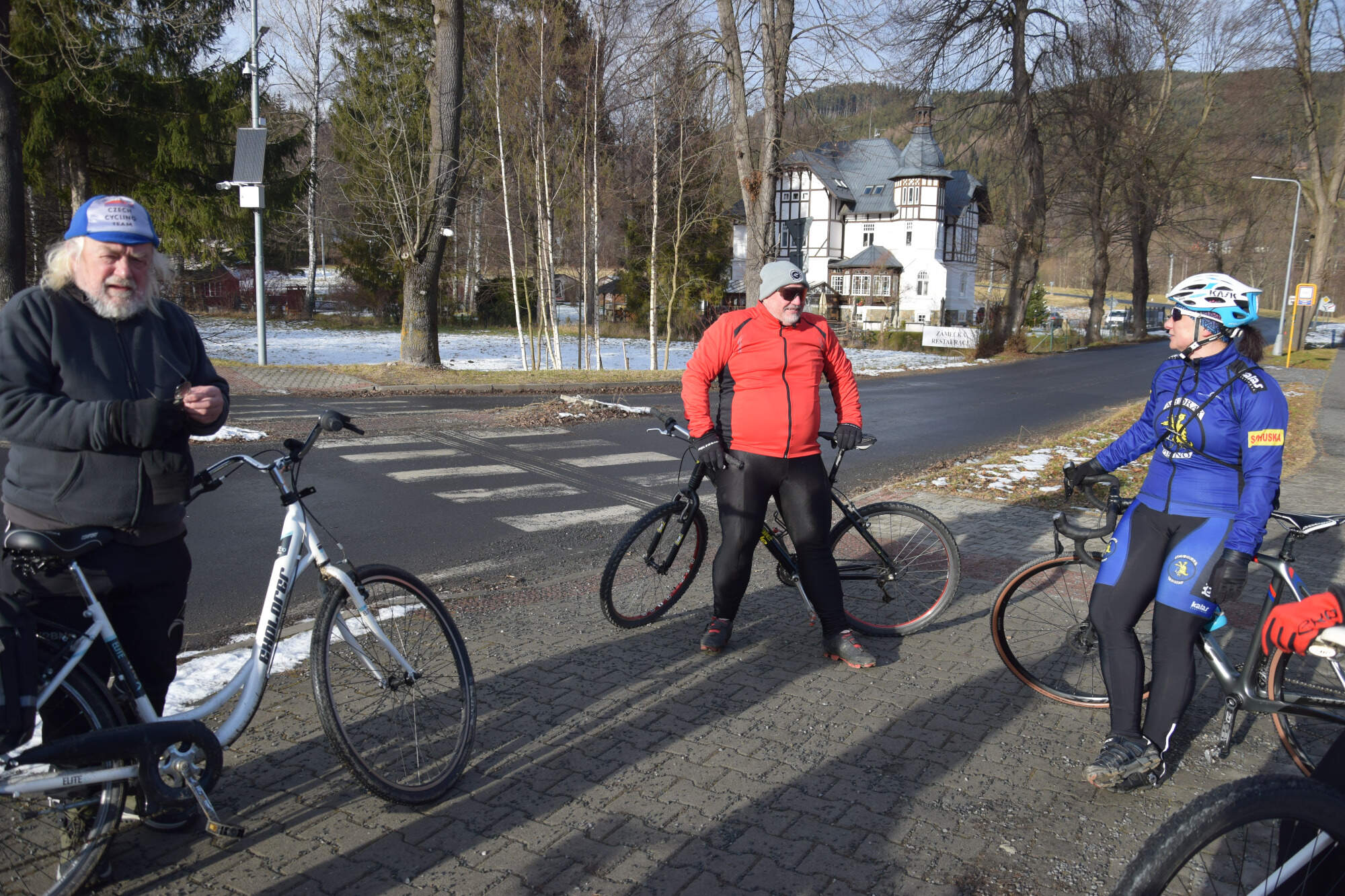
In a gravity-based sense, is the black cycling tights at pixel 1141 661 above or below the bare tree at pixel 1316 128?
below

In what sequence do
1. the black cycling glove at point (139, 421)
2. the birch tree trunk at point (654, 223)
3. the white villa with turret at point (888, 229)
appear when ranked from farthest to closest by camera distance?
the white villa with turret at point (888, 229)
the birch tree trunk at point (654, 223)
the black cycling glove at point (139, 421)

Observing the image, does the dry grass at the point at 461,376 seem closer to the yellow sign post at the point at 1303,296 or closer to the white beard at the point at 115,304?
the white beard at the point at 115,304

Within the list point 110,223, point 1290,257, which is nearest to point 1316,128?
point 1290,257

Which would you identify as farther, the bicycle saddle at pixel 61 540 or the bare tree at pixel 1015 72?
the bare tree at pixel 1015 72

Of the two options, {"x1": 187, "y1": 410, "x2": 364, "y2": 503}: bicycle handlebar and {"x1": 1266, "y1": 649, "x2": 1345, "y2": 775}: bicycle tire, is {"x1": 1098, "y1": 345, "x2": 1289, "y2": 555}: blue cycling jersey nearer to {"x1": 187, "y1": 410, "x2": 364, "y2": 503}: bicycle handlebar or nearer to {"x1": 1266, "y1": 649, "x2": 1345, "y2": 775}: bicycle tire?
{"x1": 1266, "y1": 649, "x2": 1345, "y2": 775}: bicycle tire

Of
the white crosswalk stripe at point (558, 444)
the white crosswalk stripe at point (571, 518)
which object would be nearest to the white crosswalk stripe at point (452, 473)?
the white crosswalk stripe at point (558, 444)

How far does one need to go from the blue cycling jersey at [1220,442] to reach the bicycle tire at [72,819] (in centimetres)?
378

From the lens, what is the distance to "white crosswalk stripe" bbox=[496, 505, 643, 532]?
25.8 ft

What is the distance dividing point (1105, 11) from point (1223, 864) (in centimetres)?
3416

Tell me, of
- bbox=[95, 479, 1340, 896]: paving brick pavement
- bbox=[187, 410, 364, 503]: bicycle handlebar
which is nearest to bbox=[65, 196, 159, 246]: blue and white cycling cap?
bbox=[187, 410, 364, 503]: bicycle handlebar

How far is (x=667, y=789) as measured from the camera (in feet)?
11.5

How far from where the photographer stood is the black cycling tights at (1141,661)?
3633 mm

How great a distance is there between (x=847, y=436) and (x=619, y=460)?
6.09 m

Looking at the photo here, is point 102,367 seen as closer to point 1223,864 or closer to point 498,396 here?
point 1223,864
